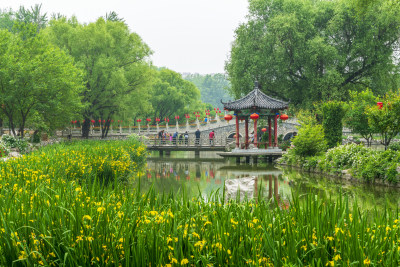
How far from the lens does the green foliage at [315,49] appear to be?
21172mm

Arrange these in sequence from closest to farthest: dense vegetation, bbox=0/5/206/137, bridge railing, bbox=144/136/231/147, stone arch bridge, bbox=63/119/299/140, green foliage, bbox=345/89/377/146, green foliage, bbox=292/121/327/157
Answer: dense vegetation, bbox=0/5/206/137 → green foliage, bbox=292/121/327/157 → green foliage, bbox=345/89/377/146 → bridge railing, bbox=144/136/231/147 → stone arch bridge, bbox=63/119/299/140

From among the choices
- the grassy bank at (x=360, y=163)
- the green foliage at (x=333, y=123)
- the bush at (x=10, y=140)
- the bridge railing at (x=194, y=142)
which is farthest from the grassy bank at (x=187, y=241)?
the bridge railing at (x=194, y=142)

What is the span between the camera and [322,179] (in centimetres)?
1266

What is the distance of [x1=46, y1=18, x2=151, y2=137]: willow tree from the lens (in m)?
23.5

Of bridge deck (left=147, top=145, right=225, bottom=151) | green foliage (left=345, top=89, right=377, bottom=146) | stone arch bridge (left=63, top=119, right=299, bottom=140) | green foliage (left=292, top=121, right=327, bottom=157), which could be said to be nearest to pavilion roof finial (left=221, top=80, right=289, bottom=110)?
green foliage (left=345, top=89, right=377, bottom=146)

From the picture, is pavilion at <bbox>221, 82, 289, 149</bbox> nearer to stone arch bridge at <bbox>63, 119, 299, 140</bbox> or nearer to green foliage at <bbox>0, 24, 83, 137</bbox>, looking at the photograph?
green foliage at <bbox>0, 24, 83, 137</bbox>

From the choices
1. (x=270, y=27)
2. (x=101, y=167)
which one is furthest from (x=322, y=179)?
(x=270, y=27)

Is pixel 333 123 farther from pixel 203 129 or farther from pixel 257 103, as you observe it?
pixel 203 129

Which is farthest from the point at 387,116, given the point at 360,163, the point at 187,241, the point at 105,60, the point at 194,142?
the point at 105,60

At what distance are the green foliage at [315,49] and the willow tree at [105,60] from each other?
24.2 ft

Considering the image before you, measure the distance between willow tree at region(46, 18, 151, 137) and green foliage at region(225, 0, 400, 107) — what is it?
291 inches

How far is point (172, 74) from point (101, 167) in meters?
37.9

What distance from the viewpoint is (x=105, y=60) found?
2331cm

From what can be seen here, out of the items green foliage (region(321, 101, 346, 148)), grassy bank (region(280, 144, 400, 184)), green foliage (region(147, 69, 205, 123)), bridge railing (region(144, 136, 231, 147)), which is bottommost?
grassy bank (region(280, 144, 400, 184))
